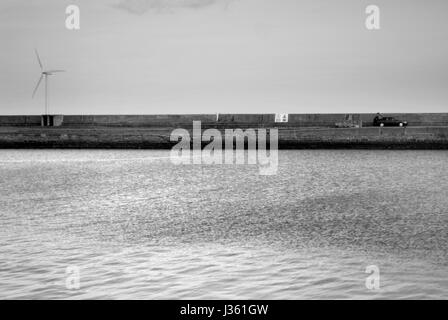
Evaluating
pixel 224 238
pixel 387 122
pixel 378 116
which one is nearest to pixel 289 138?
pixel 387 122

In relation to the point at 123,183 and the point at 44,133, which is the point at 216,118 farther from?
the point at 123,183

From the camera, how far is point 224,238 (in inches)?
643

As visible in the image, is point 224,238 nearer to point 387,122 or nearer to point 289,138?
point 289,138

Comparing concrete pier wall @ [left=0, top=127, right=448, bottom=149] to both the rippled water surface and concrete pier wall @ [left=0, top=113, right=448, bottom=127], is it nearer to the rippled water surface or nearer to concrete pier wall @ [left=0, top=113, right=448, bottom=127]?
concrete pier wall @ [left=0, top=113, right=448, bottom=127]

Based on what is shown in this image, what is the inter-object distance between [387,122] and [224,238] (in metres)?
59.2

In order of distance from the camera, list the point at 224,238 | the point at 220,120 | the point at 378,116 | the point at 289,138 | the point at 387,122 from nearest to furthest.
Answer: the point at 224,238 → the point at 289,138 → the point at 387,122 → the point at 378,116 → the point at 220,120

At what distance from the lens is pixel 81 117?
93.2 m

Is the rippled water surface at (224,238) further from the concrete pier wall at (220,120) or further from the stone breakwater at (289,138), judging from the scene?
the concrete pier wall at (220,120)

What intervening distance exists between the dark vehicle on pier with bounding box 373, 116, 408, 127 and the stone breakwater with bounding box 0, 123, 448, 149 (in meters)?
8.51

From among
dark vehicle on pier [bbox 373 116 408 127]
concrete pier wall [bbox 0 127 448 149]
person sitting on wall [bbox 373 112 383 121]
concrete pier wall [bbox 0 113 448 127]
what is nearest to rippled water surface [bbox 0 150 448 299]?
concrete pier wall [bbox 0 127 448 149]
